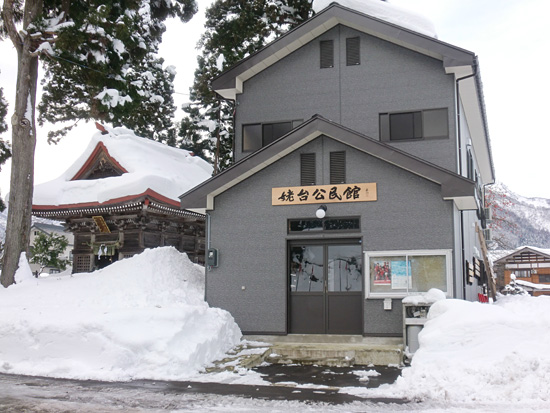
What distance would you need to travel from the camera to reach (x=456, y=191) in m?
12.2

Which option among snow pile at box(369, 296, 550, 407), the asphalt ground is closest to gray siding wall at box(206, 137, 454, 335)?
snow pile at box(369, 296, 550, 407)

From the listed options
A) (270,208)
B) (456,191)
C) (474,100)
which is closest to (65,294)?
(270,208)

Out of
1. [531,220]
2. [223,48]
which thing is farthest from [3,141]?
[531,220]

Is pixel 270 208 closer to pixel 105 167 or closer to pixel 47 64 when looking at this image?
pixel 105 167

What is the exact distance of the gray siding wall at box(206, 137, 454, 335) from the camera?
1274cm

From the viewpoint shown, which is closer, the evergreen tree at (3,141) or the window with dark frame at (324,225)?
the window with dark frame at (324,225)

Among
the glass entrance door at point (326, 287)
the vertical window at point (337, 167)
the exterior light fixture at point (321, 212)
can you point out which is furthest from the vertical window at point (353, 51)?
the glass entrance door at point (326, 287)

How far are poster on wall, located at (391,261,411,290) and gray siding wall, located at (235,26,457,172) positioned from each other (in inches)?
143

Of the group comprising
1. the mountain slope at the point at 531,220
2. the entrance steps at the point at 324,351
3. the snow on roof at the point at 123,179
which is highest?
the mountain slope at the point at 531,220

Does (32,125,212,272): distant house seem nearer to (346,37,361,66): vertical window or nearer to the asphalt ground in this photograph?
(346,37,361,66): vertical window

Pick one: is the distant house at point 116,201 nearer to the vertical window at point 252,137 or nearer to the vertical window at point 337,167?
the vertical window at point 252,137

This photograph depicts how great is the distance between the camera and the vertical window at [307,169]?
1377cm

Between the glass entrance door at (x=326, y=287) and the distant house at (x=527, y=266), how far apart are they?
37697mm

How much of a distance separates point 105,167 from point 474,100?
13.9m
